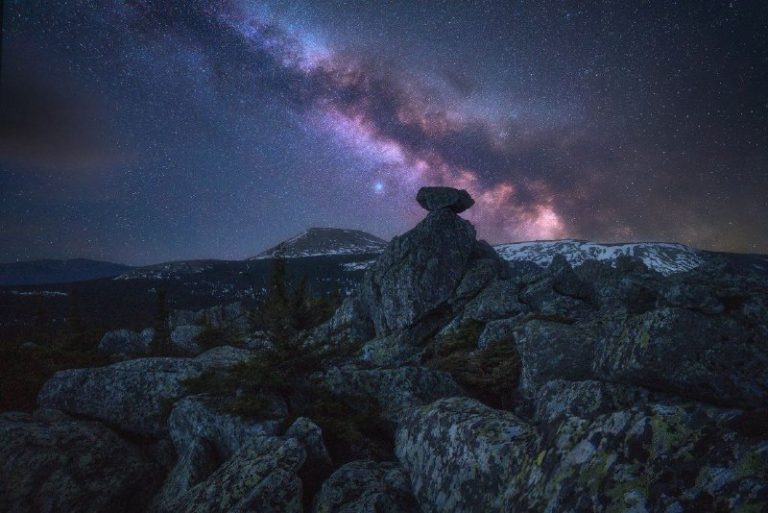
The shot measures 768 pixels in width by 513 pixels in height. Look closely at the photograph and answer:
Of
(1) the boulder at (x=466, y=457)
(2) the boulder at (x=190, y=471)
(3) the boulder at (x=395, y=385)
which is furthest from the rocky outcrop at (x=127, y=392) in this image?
(1) the boulder at (x=466, y=457)

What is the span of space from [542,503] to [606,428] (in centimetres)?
111

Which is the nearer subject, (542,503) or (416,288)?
(542,503)

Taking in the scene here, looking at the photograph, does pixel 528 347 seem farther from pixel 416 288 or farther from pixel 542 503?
pixel 416 288

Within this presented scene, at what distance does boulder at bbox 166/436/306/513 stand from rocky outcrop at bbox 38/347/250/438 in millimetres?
5314

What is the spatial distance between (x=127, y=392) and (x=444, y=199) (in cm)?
3808

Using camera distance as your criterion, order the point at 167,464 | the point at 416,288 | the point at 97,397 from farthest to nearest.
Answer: the point at 416,288 < the point at 97,397 < the point at 167,464

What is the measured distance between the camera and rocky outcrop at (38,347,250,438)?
1160 centimetres

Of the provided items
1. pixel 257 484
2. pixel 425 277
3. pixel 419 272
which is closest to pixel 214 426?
pixel 257 484

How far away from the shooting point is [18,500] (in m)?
7.84

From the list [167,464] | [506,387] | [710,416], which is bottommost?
[167,464]

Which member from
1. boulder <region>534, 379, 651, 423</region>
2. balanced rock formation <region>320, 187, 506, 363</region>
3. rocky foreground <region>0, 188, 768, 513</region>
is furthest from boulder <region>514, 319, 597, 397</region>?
balanced rock formation <region>320, 187, 506, 363</region>

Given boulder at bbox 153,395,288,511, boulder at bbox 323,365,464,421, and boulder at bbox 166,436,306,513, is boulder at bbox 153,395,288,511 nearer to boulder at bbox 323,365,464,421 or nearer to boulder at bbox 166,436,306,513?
boulder at bbox 166,436,306,513

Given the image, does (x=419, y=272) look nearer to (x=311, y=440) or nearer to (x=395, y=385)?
(x=395, y=385)

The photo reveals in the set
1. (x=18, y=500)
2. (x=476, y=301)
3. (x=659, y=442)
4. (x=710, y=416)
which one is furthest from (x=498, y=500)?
(x=476, y=301)
